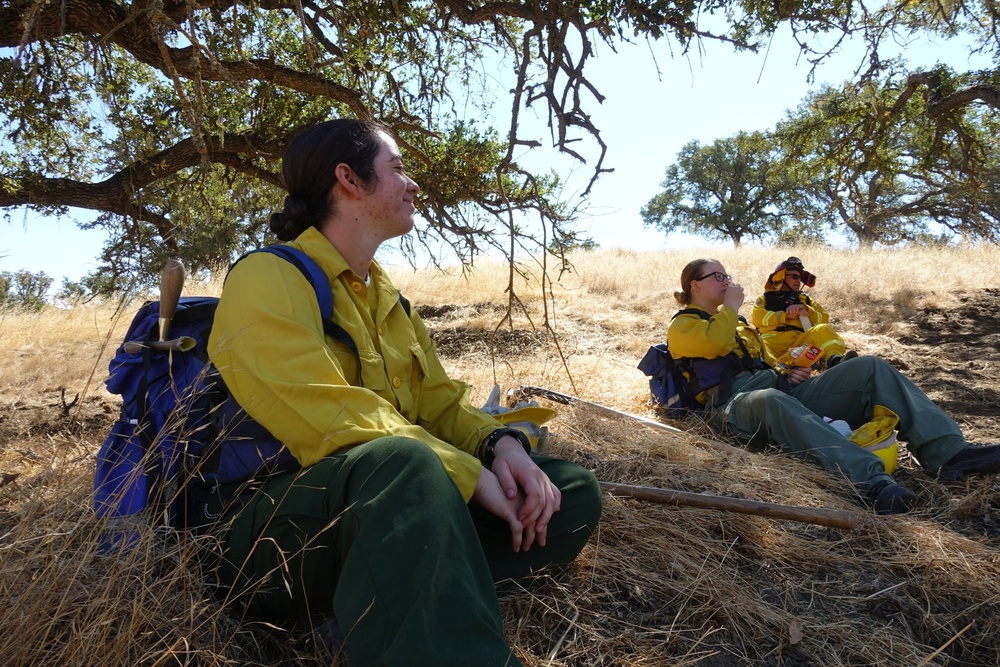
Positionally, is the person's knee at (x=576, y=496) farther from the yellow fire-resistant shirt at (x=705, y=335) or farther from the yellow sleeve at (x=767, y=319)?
the yellow sleeve at (x=767, y=319)

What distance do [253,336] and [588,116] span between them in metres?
2.66

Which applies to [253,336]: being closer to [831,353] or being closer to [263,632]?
[263,632]

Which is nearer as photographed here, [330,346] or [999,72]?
[330,346]

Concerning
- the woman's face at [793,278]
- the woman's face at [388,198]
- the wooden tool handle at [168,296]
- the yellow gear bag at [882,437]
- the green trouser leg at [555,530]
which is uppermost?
the woman's face at [388,198]

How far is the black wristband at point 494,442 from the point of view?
229cm

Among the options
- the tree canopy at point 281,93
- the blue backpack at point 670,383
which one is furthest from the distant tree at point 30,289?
the blue backpack at point 670,383

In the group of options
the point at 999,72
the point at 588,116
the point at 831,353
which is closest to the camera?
the point at 588,116

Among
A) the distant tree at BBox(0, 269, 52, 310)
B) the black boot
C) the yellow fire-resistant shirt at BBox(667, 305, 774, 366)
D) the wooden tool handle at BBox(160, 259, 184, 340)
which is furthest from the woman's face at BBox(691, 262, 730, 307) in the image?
the distant tree at BBox(0, 269, 52, 310)

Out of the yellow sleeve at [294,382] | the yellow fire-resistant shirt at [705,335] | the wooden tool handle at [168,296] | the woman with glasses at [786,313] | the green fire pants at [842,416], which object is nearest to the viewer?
the yellow sleeve at [294,382]

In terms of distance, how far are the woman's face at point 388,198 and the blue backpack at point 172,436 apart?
34cm

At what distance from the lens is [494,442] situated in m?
2.30

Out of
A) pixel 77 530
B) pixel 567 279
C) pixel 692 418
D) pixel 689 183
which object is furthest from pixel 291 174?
pixel 689 183

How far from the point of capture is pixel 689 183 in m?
29.0

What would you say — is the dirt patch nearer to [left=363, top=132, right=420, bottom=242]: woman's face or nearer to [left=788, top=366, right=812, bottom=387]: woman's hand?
[left=788, top=366, right=812, bottom=387]: woman's hand
